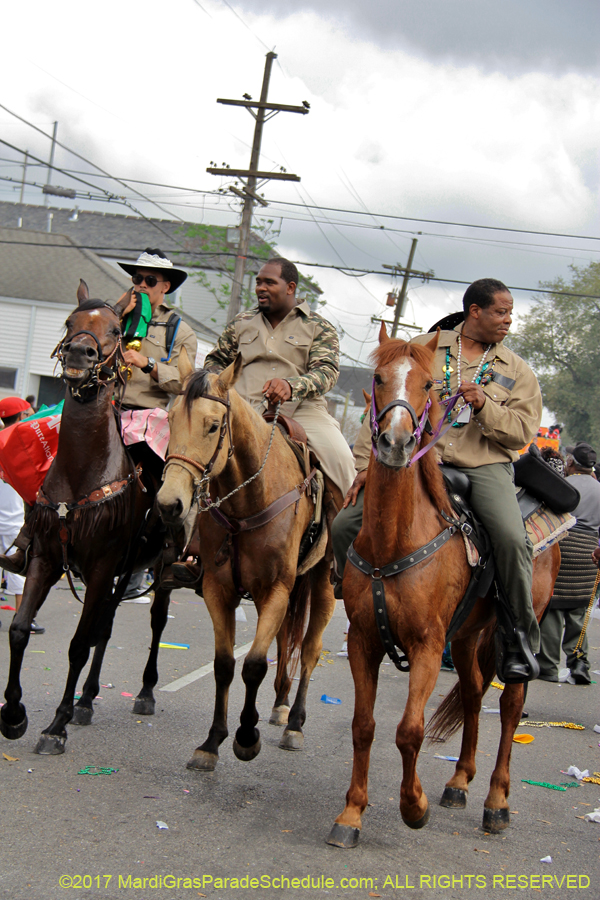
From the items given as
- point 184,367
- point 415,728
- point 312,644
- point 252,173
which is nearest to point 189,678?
point 312,644

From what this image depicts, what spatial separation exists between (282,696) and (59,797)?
8.37 ft

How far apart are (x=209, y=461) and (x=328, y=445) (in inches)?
79.8

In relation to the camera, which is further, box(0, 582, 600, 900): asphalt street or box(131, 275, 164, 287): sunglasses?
box(131, 275, 164, 287): sunglasses

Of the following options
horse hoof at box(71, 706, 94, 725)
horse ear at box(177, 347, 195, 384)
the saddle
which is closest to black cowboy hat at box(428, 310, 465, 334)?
the saddle

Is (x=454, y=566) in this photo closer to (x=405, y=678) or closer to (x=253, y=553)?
(x=253, y=553)

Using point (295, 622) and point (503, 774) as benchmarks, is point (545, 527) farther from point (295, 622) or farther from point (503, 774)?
point (295, 622)

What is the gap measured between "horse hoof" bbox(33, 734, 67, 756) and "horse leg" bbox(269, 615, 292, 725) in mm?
1863

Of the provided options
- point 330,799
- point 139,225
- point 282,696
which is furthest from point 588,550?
point 139,225

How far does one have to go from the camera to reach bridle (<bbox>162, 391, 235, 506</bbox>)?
438 cm

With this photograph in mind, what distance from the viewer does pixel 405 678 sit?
9242 millimetres

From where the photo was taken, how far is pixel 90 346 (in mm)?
5086

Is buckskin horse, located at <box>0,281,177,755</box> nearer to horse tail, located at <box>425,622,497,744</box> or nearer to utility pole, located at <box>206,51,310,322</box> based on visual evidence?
horse tail, located at <box>425,622,497,744</box>

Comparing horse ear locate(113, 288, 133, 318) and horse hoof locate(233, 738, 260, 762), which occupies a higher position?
horse ear locate(113, 288, 133, 318)

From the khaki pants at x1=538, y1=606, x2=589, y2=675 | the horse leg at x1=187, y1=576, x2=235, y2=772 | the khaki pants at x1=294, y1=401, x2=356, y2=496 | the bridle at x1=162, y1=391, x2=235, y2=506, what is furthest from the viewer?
the khaki pants at x1=538, y1=606, x2=589, y2=675
